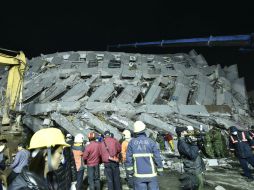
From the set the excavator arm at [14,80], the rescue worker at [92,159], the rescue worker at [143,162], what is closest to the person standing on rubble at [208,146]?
the rescue worker at [92,159]

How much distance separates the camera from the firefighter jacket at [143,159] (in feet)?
16.6

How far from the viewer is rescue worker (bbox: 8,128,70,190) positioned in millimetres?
1582

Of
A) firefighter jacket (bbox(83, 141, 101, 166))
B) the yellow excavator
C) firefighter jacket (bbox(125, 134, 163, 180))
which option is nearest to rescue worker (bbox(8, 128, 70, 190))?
firefighter jacket (bbox(125, 134, 163, 180))

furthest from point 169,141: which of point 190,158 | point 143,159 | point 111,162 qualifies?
point 143,159

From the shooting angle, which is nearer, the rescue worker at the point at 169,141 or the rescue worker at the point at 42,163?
the rescue worker at the point at 42,163

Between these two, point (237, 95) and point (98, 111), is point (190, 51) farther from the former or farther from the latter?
point (98, 111)

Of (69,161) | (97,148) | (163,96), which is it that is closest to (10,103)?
(97,148)

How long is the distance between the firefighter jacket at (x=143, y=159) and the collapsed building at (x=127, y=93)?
10.1 m

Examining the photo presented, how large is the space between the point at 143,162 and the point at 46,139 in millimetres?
3492

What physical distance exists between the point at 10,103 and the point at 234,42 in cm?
1012

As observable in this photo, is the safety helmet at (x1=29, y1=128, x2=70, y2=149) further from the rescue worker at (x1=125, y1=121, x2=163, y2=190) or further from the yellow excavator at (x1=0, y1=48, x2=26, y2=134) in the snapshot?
the yellow excavator at (x1=0, y1=48, x2=26, y2=134)

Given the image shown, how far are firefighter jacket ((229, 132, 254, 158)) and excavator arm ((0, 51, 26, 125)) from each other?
954 cm

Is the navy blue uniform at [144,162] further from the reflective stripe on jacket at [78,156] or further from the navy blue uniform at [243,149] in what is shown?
the navy blue uniform at [243,149]

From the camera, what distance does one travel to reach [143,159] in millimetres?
5125
